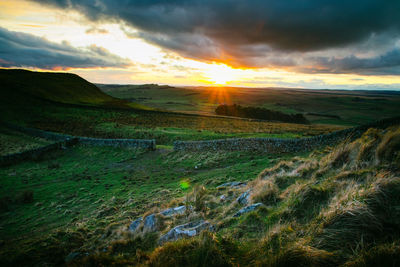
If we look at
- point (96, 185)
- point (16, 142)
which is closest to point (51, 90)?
point (16, 142)

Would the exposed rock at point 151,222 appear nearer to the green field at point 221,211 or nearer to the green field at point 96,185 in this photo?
the green field at point 221,211

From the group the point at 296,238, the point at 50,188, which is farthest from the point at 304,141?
the point at 50,188

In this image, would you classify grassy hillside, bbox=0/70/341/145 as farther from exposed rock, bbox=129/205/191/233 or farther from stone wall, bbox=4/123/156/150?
exposed rock, bbox=129/205/191/233

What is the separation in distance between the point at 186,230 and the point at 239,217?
5.10ft

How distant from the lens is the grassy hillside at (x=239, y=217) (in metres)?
3.39

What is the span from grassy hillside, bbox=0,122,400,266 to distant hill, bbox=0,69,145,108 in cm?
6300

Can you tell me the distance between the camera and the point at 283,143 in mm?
16453

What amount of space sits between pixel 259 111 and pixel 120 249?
7766cm

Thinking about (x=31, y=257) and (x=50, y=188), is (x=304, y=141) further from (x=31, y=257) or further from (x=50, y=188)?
(x=50, y=188)

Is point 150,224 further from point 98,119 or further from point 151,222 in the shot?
point 98,119

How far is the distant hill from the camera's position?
207 feet

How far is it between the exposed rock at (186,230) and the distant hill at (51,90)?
70.5 m

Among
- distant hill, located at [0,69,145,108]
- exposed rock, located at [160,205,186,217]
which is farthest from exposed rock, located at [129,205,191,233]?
distant hill, located at [0,69,145,108]

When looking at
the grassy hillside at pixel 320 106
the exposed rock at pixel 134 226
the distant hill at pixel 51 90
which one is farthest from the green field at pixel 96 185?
the grassy hillside at pixel 320 106
